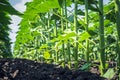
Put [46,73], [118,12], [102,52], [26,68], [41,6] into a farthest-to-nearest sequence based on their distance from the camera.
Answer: [26,68] → [46,73] → [41,6] → [102,52] → [118,12]

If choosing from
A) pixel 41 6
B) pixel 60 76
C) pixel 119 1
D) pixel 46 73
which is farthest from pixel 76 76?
pixel 119 1

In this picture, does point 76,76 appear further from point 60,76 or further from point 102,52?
point 102,52

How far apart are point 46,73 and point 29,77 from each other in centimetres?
26

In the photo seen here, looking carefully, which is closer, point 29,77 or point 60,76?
point 60,76

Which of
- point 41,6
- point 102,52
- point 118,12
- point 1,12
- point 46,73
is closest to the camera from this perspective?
point 1,12

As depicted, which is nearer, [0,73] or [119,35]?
[119,35]

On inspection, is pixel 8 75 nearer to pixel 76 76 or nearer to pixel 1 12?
pixel 76 76

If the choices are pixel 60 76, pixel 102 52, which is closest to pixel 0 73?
pixel 60 76

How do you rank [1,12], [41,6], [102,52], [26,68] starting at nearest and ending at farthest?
[1,12] < [102,52] < [41,6] < [26,68]

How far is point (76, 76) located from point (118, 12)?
115 centimetres

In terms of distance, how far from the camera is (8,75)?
4625mm

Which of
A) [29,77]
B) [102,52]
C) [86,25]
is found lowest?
[29,77]

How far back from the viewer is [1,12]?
9.61 ft

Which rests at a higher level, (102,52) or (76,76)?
(102,52)
